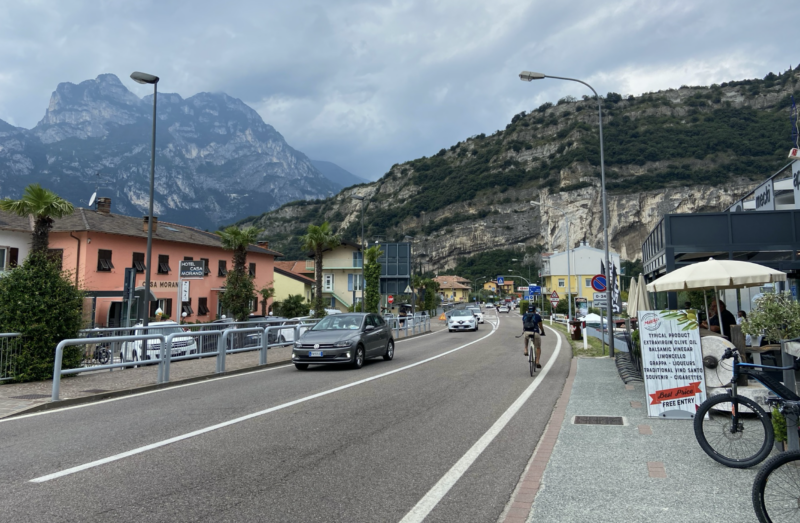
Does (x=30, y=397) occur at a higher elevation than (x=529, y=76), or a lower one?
lower

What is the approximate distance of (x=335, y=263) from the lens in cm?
6262

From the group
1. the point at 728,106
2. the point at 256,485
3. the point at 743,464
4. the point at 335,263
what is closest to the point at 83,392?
the point at 256,485

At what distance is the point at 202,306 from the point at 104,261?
841 cm

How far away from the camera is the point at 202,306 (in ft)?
136

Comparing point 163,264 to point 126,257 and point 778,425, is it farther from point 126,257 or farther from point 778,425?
point 778,425

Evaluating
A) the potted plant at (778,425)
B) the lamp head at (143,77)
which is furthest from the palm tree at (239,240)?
the potted plant at (778,425)

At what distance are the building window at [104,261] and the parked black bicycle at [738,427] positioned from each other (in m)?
36.2

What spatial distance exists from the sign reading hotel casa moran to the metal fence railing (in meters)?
12.0

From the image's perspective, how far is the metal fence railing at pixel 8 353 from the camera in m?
11.2

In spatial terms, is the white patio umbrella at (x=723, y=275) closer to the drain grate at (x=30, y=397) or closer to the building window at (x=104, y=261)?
the drain grate at (x=30, y=397)

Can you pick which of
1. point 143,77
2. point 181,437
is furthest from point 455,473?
point 143,77

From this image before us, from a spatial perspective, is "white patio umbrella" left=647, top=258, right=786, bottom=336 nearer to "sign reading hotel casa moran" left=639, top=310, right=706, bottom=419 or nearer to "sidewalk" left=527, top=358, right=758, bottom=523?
"sign reading hotel casa moran" left=639, top=310, right=706, bottom=419

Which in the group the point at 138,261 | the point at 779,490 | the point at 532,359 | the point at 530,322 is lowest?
the point at 532,359

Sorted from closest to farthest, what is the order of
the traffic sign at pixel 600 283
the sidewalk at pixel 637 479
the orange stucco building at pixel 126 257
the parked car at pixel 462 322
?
the sidewalk at pixel 637 479
the traffic sign at pixel 600 283
the orange stucco building at pixel 126 257
the parked car at pixel 462 322
